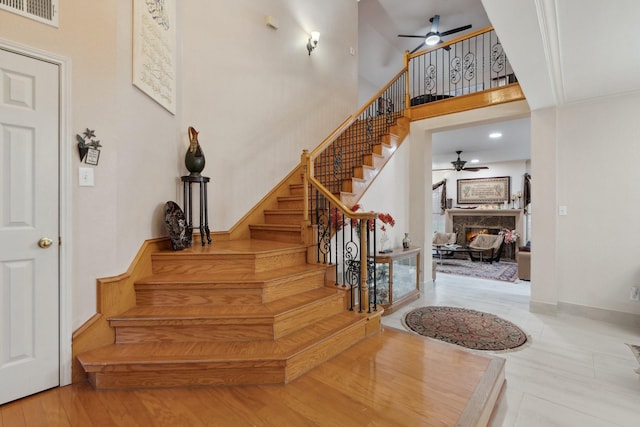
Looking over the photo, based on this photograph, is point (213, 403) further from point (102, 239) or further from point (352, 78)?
point (352, 78)

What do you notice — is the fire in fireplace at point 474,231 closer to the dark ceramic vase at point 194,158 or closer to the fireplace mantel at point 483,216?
the fireplace mantel at point 483,216

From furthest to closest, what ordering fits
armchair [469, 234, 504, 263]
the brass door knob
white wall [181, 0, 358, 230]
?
armchair [469, 234, 504, 263], white wall [181, 0, 358, 230], the brass door knob

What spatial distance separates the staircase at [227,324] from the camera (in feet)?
6.04

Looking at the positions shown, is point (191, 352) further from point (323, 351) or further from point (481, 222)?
point (481, 222)

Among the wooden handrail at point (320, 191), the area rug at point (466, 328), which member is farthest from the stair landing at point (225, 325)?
the area rug at point (466, 328)

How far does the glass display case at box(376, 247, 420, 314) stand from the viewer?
3846 mm

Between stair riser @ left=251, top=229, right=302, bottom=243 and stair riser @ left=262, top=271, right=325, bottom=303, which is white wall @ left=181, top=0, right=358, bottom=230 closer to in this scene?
stair riser @ left=251, top=229, right=302, bottom=243

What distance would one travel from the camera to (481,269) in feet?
22.8

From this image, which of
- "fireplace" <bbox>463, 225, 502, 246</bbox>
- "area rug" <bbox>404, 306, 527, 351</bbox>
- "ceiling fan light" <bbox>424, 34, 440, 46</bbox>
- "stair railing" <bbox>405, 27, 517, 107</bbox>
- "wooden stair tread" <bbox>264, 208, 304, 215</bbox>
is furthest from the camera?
"fireplace" <bbox>463, 225, 502, 246</bbox>

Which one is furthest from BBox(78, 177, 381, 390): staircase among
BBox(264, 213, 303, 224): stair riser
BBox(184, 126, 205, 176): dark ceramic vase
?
BBox(184, 126, 205, 176): dark ceramic vase

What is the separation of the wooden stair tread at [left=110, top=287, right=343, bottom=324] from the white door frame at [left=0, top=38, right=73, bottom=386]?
0.87 feet

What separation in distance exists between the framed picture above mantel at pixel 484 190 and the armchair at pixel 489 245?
1.43 m

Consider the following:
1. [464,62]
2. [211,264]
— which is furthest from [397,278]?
[464,62]

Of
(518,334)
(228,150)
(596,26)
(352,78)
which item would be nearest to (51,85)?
(228,150)
